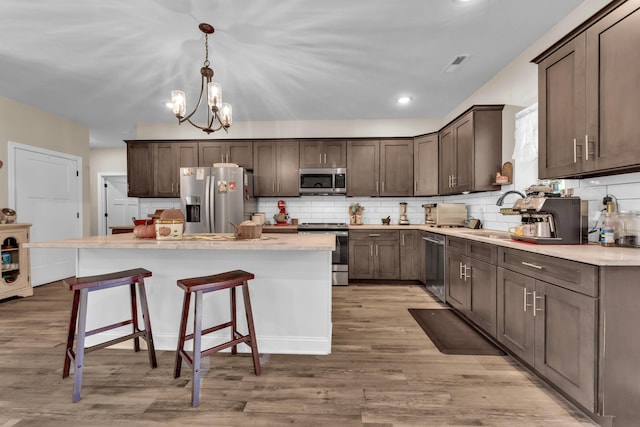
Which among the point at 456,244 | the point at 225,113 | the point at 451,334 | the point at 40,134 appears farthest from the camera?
the point at 40,134

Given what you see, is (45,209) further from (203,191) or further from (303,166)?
(303,166)

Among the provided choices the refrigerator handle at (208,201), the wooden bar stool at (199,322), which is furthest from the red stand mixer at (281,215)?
the wooden bar stool at (199,322)

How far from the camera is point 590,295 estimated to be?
1.61 m

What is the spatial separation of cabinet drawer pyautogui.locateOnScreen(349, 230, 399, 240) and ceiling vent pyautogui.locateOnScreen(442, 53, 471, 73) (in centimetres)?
219

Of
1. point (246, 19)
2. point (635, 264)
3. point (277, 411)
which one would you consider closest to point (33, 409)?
point (277, 411)

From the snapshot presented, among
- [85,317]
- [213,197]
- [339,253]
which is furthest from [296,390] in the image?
[213,197]

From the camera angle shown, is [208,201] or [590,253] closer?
[590,253]

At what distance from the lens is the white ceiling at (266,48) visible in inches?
92.7

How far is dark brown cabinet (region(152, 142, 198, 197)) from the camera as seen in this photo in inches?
199

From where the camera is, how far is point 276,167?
197 inches

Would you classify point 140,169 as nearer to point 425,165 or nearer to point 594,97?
point 425,165

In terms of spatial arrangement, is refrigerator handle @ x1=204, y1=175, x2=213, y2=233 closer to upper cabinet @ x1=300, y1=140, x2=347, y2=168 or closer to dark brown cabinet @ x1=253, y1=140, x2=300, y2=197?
dark brown cabinet @ x1=253, y1=140, x2=300, y2=197

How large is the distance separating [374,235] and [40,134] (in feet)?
16.9

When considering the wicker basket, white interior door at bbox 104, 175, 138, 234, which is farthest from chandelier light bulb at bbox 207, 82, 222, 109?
white interior door at bbox 104, 175, 138, 234
